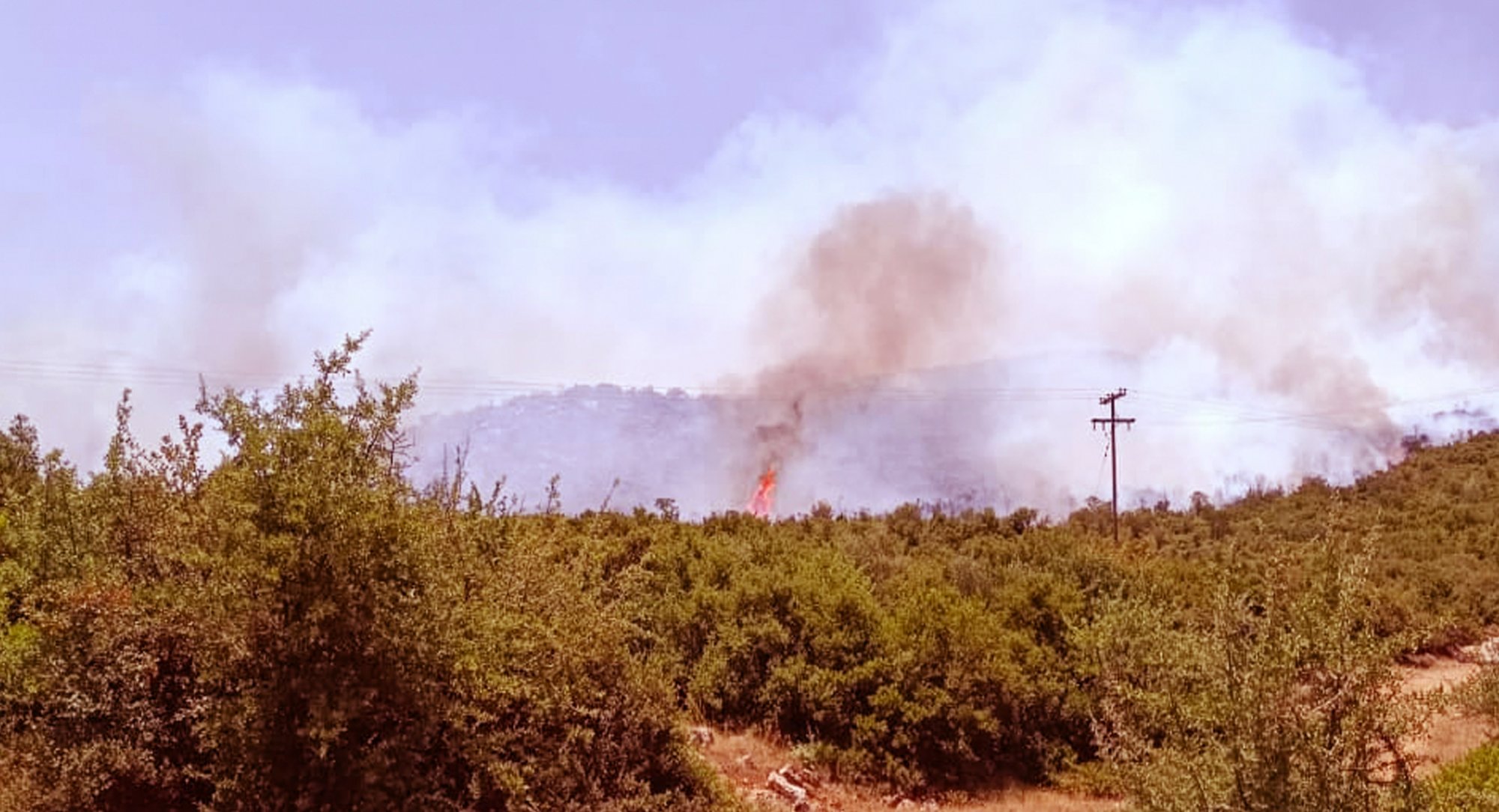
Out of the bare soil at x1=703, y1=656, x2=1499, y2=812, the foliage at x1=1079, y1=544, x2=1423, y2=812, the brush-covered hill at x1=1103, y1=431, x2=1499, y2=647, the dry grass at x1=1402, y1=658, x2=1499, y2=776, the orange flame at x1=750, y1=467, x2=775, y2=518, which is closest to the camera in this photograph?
the foliage at x1=1079, y1=544, x2=1423, y2=812

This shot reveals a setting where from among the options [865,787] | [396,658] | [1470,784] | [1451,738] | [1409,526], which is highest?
[1409,526]

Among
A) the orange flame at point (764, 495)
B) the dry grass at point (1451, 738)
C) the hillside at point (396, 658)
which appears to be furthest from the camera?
the orange flame at point (764, 495)

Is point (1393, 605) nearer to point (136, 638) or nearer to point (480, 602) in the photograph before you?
point (480, 602)

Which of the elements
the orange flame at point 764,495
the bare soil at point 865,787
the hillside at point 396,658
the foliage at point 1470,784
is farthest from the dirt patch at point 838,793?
the orange flame at point 764,495

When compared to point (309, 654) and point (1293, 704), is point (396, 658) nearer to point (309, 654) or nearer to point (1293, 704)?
point (309, 654)

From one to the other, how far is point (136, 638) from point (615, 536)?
1601cm

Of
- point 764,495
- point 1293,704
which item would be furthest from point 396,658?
point 764,495

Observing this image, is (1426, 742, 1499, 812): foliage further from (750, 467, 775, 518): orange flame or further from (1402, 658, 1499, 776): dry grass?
(750, 467, 775, 518): orange flame

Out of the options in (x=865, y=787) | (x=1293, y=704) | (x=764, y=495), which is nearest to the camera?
(x=1293, y=704)

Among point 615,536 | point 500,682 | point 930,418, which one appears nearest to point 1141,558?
point 615,536

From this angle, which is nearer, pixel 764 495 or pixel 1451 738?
pixel 1451 738

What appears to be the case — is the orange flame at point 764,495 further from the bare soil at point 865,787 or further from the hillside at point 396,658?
the hillside at point 396,658

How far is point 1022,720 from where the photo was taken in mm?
19344

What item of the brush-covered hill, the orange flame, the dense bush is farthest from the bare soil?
the orange flame
